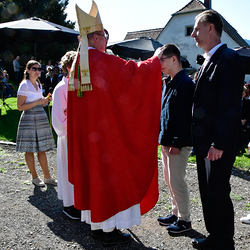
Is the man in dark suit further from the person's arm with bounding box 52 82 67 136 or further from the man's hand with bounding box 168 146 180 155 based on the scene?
the person's arm with bounding box 52 82 67 136

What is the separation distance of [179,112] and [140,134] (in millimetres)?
454

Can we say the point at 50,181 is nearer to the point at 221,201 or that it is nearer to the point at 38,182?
the point at 38,182

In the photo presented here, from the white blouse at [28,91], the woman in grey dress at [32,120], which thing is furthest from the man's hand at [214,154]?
the white blouse at [28,91]

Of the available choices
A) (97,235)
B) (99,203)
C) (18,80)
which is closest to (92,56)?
(99,203)

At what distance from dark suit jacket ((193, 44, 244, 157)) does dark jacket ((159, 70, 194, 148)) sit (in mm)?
299

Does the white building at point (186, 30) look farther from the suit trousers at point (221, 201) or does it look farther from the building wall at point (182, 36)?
the suit trousers at point (221, 201)

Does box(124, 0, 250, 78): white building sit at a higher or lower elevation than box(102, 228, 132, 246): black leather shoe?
higher

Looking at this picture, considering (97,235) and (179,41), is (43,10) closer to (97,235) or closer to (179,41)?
(179,41)

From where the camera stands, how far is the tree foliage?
26872 mm

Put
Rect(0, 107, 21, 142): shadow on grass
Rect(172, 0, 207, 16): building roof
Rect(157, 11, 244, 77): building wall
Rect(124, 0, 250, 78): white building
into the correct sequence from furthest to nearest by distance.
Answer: Rect(157, 11, 244, 77): building wall, Rect(124, 0, 250, 78): white building, Rect(172, 0, 207, 16): building roof, Rect(0, 107, 21, 142): shadow on grass

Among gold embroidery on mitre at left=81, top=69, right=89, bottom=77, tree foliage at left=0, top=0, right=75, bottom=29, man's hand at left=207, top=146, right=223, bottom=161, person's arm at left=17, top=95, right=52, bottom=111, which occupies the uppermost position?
tree foliage at left=0, top=0, right=75, bottom=29

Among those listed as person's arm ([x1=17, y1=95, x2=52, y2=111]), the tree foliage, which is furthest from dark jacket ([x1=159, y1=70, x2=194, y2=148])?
the tree foliage

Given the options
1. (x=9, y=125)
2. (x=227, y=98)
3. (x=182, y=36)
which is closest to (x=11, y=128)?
(x=9, y=125)

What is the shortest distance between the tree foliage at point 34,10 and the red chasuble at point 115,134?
2744cm
